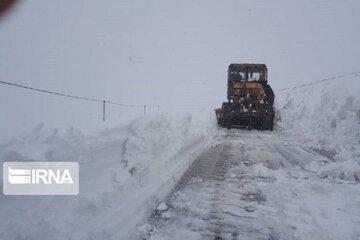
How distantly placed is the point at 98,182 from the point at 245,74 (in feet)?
53.8

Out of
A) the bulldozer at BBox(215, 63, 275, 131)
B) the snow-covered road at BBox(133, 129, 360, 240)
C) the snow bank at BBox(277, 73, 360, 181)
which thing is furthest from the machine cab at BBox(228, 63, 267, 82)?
the snow-covered road at BBox(133, 129, 360, 240)

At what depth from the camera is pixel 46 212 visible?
3691 millimetres

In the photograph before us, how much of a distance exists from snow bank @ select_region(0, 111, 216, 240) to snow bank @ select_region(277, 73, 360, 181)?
10.2ft

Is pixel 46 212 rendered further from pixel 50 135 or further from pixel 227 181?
pixel 227 181

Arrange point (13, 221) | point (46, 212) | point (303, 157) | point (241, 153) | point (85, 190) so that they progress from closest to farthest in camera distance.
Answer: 1. point (13, 221)
2. point (46, 212)
3. point (85, 190)
4. point (303, 157)
5. point (241, 153)

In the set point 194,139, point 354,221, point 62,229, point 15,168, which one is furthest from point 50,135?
point 194,139

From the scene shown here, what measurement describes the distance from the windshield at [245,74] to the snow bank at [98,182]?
1346 centimetres

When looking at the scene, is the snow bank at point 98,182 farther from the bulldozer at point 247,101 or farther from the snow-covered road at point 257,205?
the bulldozer at point 247,101

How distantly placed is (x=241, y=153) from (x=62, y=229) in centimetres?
638

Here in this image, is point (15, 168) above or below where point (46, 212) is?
above

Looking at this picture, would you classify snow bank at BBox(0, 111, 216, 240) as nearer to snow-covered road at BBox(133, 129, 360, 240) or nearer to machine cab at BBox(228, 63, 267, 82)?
snow-covered road at BBox(133, 129, 360, 240)

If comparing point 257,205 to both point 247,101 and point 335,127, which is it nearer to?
point 335,127

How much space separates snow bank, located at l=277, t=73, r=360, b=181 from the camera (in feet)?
22.7

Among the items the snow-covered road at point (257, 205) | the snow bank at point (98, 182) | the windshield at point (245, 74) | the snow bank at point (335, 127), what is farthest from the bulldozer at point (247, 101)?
the snow bank at point (98, 182)
